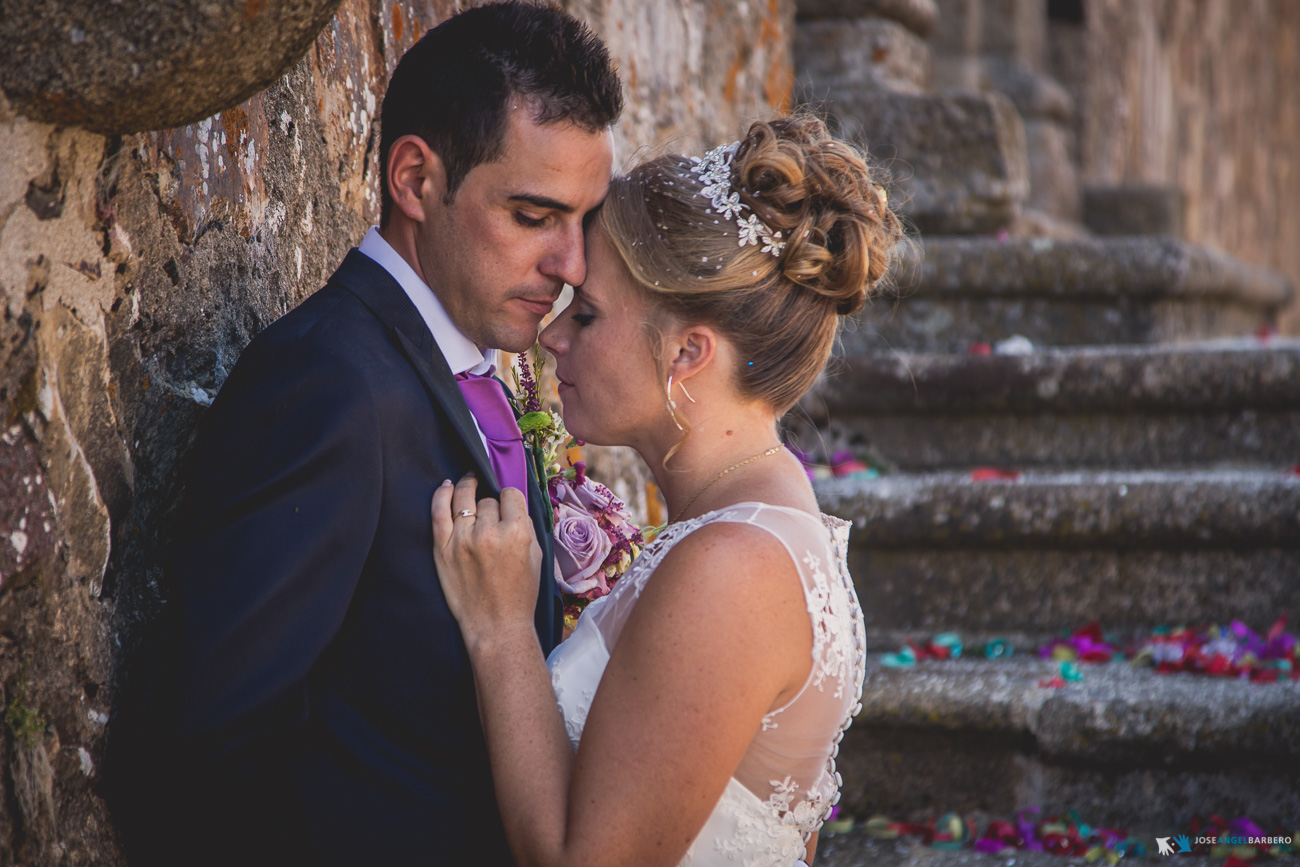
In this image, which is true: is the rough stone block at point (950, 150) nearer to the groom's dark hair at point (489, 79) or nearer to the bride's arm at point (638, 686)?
the groom's dark hair at point (489, 79)

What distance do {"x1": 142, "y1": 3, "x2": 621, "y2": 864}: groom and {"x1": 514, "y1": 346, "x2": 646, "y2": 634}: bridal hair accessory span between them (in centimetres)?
9

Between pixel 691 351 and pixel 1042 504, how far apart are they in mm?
1745

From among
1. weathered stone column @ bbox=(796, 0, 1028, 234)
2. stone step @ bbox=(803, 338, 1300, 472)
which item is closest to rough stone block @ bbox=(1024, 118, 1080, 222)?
weathered stone column @ bbox=(796, 0, 1028, 234)

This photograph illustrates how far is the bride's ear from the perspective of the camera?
179cm

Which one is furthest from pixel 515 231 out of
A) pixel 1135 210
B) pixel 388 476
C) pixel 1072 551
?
pixel 1135 210

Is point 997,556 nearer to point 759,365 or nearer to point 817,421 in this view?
point 817,421

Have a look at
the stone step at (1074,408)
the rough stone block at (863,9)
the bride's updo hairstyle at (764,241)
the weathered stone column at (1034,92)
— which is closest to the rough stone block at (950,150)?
the rough stone block at (863,9)

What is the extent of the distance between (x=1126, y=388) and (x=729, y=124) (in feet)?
5.50

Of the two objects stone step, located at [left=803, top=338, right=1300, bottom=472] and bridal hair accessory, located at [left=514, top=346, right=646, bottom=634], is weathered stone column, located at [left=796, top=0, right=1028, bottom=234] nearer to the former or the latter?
stone step, located at [left=803, top=338, right=1300, bottom=472]

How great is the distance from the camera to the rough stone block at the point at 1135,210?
6.43 metres

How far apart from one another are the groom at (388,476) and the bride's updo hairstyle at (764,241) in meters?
0.12

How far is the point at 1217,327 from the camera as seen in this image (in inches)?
198

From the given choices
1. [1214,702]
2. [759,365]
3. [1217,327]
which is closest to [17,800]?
[759,365]

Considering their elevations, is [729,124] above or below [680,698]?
above
